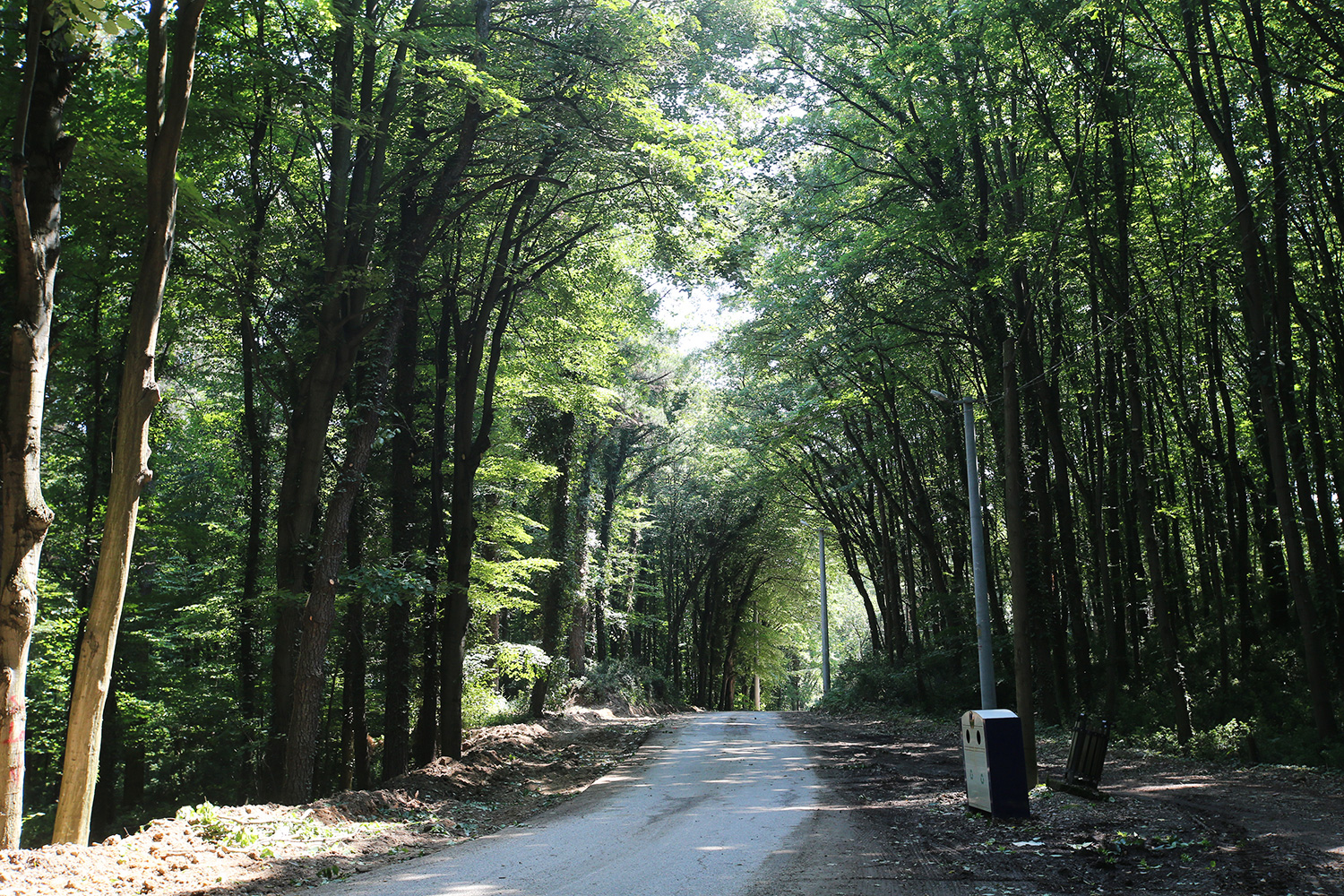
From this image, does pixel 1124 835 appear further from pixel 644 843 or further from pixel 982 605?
pixel 982 605

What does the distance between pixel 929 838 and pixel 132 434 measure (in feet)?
27.1

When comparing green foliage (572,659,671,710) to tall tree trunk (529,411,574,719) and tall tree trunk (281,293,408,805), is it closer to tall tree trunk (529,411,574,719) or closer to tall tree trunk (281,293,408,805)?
tall tree trunk (529,411,574,719)

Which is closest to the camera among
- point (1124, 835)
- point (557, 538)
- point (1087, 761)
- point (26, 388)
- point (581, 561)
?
point (26, 388)

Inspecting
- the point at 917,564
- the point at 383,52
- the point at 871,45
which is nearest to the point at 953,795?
the point at 383,52

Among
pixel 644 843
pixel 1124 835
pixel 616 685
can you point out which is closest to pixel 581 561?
pixel 616 685

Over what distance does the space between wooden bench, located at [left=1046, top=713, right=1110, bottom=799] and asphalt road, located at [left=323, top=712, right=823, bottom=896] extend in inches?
121

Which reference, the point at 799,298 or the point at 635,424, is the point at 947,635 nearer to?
the point at 799,298

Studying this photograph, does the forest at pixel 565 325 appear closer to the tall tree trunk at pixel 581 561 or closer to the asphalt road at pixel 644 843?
the tall tree trunk at pixel 581 561

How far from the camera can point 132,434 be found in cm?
665

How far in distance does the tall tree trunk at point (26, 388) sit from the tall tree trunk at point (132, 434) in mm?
369

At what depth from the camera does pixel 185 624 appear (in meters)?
19.5

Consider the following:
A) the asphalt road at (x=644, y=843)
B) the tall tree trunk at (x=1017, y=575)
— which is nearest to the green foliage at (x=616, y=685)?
the asphalt road at (x=644, y=843)

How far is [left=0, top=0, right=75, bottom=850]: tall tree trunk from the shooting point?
20.3ft

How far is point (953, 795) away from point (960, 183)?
41.7ft
